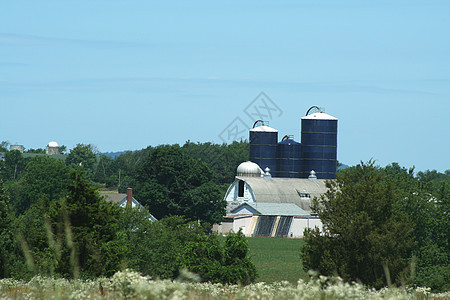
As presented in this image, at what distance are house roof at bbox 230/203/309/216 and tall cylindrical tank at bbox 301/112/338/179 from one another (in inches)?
508

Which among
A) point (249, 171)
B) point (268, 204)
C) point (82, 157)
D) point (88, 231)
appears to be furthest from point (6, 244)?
point (82, 157)

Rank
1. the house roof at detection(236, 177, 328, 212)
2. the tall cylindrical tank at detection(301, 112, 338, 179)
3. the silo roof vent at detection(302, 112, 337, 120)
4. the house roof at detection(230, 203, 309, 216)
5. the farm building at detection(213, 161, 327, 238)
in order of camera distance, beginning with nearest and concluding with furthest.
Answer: the farm building at detection(213, 161, 327, 238) < the house roof at detection(230, 203, 309, 216) < the house roof at detection(236, 177, 328, 212) < the tall cylindrical tank at detection(301, 112, 338, 179) < the silo roof vent at detection(302, 112, 337, 120)

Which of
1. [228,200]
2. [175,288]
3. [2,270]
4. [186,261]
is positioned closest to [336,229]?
[186,261]

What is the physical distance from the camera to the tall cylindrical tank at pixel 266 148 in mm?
97500

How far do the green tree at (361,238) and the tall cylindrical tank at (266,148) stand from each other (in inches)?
2569

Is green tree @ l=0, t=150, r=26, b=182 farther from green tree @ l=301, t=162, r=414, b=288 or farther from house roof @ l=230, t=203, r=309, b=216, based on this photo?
green tree @ l=301, t=162, r=414, b=288

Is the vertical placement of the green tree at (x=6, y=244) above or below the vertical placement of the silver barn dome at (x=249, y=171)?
below

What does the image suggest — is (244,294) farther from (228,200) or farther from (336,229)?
(228,200)

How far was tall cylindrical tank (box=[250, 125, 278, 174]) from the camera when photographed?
9750cm

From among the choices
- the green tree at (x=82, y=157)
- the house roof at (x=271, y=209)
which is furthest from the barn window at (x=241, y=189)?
the green tree at (x=82, y=157)

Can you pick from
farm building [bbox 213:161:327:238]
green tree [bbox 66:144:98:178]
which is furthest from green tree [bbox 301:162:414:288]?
green tree [bbox 66:144:98:178]

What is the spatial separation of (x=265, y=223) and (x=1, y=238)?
175 ft

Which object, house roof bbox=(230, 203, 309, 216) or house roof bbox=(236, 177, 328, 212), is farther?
house roof bbox=(236, 177, 328, 212)

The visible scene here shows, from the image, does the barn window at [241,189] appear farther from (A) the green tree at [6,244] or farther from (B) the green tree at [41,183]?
(A) the green tree at [6,244]
